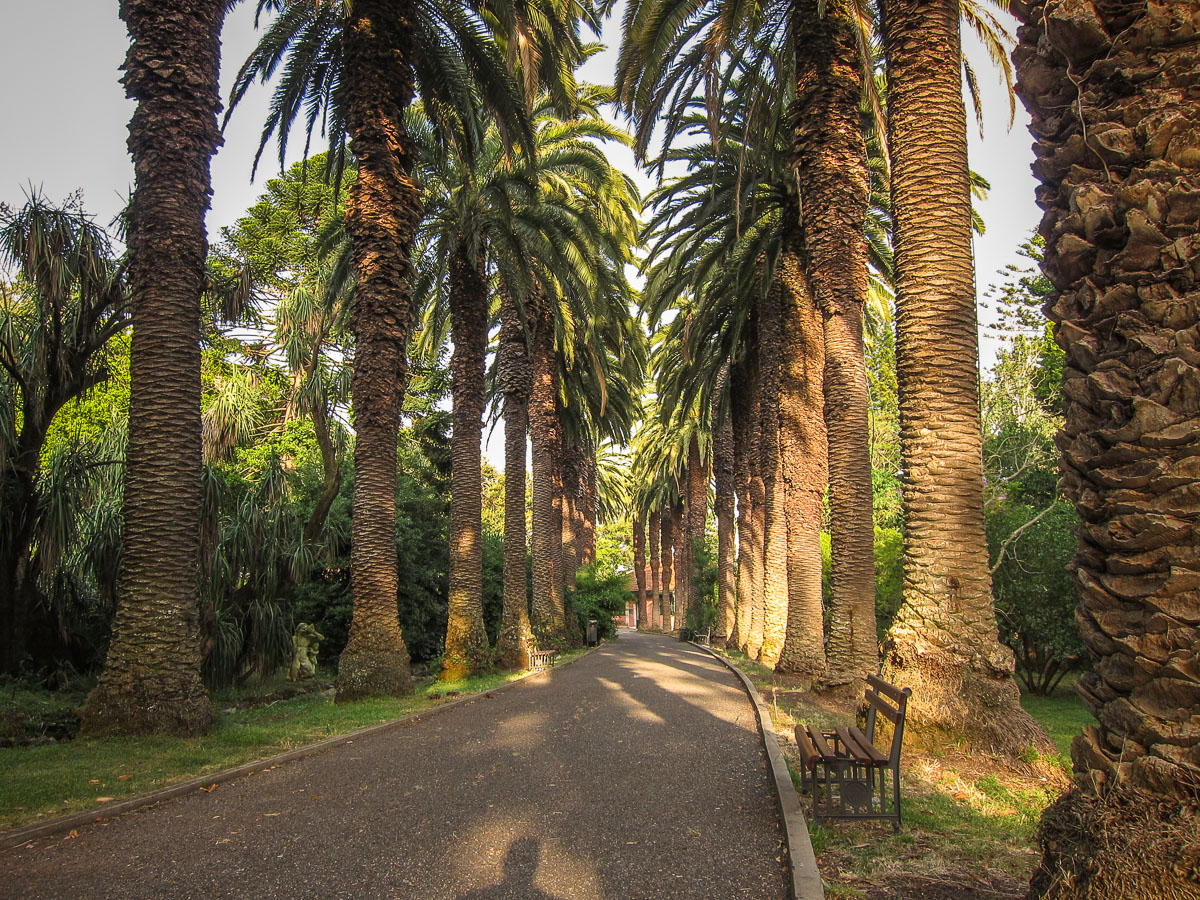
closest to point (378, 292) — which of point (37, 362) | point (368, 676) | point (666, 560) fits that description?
point (37, 362)

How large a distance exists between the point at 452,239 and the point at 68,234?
25.8ft

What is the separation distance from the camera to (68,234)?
11016mm

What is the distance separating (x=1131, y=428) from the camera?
3027mm

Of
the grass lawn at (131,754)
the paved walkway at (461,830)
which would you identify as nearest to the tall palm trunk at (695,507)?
the grass lawn at (131,754)

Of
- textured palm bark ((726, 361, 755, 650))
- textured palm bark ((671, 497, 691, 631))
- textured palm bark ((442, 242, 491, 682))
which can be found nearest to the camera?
textured palm bark ((442, 242, 491, 682))

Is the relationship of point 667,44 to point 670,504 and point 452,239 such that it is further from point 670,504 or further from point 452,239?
point 670,504

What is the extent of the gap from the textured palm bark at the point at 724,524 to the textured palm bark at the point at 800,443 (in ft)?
34.8

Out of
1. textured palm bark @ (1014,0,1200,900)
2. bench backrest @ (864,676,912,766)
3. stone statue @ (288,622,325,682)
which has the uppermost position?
textured palm bark @ (1014,0,1200,900)

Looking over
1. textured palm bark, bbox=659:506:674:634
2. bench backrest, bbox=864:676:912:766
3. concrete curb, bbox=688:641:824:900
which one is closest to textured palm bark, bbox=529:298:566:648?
concrete curb, bbox=688:641:824:900

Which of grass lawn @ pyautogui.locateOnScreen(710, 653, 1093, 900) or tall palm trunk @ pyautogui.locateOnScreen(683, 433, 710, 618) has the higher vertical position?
tall palm trunk @ pyautogui.locateOnScreen(683, 433, 710, 618)

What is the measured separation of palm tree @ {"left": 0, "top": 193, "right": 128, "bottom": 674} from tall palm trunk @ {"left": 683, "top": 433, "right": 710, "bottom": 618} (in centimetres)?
2585

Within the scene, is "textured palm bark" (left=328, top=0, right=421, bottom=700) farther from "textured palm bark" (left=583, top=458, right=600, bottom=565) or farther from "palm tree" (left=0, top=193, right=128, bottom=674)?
"textured palm bark" (left=583, top=458, right=600, bottom=565)

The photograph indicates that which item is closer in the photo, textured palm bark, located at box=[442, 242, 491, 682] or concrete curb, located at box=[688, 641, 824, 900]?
concrete curb, located at box=[688, 641, 824, 900]

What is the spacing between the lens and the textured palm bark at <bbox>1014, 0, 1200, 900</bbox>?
2840 mm
